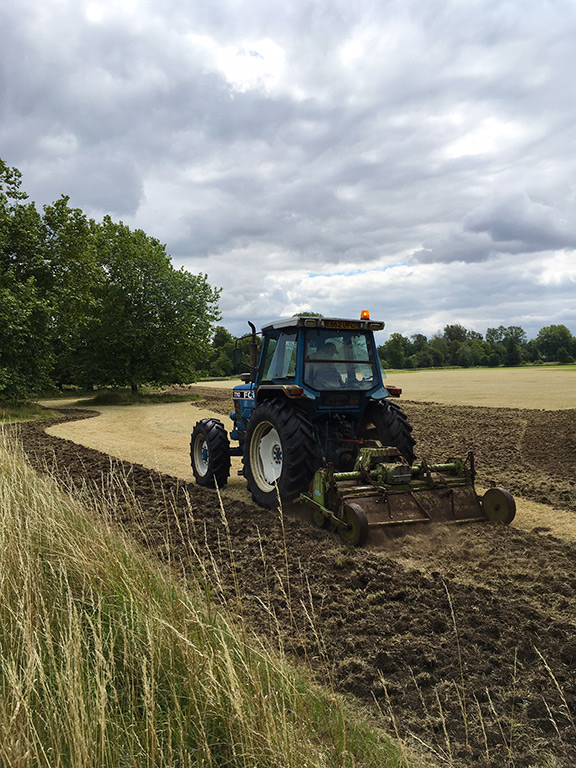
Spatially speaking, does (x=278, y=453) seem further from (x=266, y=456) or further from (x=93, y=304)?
(x=93, y=304)

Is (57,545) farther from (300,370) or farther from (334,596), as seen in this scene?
(300,370)

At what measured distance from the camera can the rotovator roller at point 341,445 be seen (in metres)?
6.03

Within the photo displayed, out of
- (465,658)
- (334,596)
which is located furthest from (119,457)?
(465,658)

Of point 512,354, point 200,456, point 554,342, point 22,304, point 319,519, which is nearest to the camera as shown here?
point 319,519

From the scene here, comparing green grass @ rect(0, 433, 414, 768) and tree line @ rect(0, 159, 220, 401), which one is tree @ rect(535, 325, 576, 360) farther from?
green grass @ rect(0, 433, 414, 768)

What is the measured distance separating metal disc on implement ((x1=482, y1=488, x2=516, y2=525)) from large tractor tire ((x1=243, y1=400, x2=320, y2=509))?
1922 millimetres

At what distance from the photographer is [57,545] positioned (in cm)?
448

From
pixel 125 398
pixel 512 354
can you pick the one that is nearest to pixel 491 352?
pixel 512 354

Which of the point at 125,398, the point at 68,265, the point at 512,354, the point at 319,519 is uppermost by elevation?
the point at 68,265

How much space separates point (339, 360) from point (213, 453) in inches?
96.0

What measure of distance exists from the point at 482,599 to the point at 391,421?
314 cm

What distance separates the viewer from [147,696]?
230 cm

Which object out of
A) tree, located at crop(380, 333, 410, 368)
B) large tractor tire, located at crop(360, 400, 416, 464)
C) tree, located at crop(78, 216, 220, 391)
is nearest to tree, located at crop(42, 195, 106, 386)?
tree, located at crop(78, 216, 220, 391)

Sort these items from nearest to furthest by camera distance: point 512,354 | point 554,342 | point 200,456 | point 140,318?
1. point 200,456
2. point 140,318
3. point 512,354
4. point 554,342
